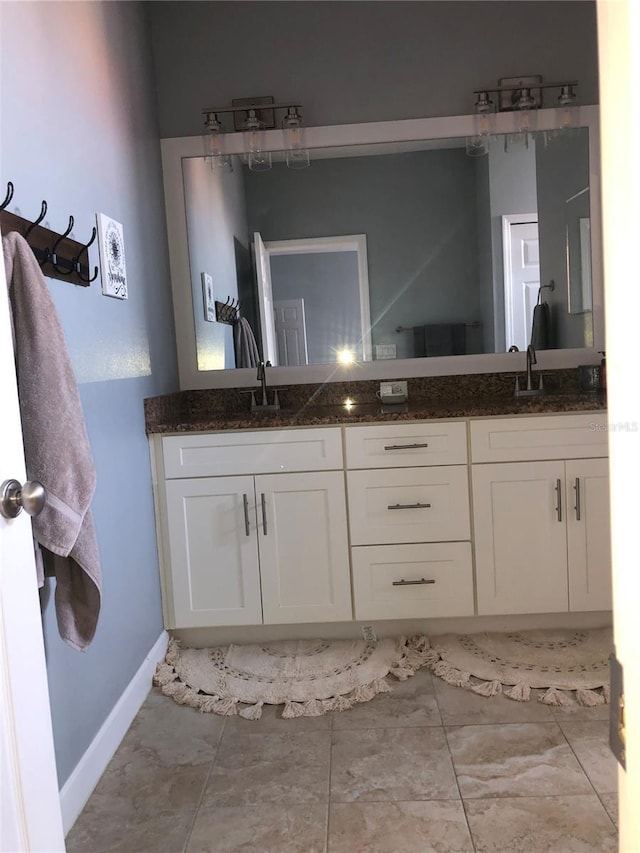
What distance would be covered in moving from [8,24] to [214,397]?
5.66ft

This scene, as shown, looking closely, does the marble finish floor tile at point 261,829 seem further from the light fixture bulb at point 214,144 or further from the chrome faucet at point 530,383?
the light fixture bulb at point 214,144

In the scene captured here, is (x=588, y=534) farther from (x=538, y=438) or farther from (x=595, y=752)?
(x=595, y=752)

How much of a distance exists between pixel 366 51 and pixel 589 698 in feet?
8.71

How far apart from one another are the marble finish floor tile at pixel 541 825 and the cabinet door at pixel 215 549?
1143 mm

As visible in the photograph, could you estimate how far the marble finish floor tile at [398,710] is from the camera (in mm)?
2049

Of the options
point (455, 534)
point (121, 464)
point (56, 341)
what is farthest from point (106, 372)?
point (455, 534)

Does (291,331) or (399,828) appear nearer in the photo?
(399,828)

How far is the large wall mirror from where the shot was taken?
2.94 m

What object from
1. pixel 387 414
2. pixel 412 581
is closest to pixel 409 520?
pixel 412 581

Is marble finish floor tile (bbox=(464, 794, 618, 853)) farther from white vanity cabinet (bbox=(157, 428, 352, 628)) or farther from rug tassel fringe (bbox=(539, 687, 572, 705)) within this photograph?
white vanity cabinet (bbox=(157, 428, 352, 628))

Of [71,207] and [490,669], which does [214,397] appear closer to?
[71,207]

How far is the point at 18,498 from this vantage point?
100cm

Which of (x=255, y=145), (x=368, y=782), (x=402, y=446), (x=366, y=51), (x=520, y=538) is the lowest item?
(x=368, y=782)

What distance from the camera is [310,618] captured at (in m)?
2.55
